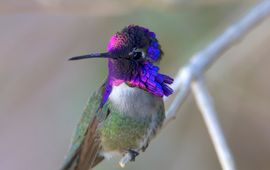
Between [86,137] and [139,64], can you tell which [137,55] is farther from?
[86,137]

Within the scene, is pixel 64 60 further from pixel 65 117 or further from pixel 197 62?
pixel 197 62

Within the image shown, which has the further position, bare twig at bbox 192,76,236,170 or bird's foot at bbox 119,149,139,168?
bare twig at bbox 192,76,236,170

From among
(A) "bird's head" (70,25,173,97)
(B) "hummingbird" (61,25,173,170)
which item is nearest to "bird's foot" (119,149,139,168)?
(B) "hummingbird" (61,25,173,170)

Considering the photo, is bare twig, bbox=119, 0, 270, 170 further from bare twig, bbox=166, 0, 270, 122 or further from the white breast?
the white breast

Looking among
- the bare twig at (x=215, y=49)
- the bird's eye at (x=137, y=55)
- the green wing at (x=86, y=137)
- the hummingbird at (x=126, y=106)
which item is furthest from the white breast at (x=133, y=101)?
the bare twig at (x=215, y=49)

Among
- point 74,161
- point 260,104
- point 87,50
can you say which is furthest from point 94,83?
point 74,161

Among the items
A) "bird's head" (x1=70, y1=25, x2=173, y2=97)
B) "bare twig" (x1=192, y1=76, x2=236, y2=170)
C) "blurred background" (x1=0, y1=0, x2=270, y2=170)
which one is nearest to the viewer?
"bird's head" (x1=70, y1=25, x2=173, y2=97)
